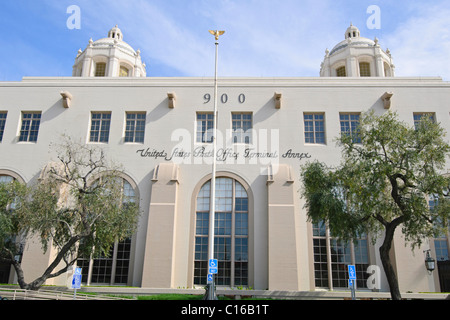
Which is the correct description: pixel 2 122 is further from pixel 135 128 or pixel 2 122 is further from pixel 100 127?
pixel 135 128

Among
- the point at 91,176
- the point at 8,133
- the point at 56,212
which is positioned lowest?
the point at 56,212

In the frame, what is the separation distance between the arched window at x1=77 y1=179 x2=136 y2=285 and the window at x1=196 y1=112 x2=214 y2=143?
21.1ft

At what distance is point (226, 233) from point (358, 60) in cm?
2505

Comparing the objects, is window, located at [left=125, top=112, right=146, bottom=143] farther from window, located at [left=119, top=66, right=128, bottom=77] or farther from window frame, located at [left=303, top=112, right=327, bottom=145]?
window, located at [left=119, top=66, right=128, bottom=77]

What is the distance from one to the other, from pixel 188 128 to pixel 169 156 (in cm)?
234

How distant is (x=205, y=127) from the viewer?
27.1 meters

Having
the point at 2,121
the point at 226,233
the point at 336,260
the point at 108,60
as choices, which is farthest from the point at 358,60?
the point at 2,121

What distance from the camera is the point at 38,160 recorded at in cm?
2652

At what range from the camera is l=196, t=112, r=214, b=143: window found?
2677 centimetres

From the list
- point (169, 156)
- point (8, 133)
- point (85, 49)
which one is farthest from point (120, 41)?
point (169, 156)

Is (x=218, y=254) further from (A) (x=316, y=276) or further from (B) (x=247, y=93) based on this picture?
(B) (x=247, y=93)

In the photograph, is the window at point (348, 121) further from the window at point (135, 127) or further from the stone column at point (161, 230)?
the window at point (135, 127)

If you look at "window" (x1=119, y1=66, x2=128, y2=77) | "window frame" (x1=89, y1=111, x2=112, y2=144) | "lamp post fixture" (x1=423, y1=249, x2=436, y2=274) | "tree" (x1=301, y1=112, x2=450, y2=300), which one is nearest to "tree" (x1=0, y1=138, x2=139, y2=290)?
"window frame" (x1=89, y1=111, x2=112, y2=144)
